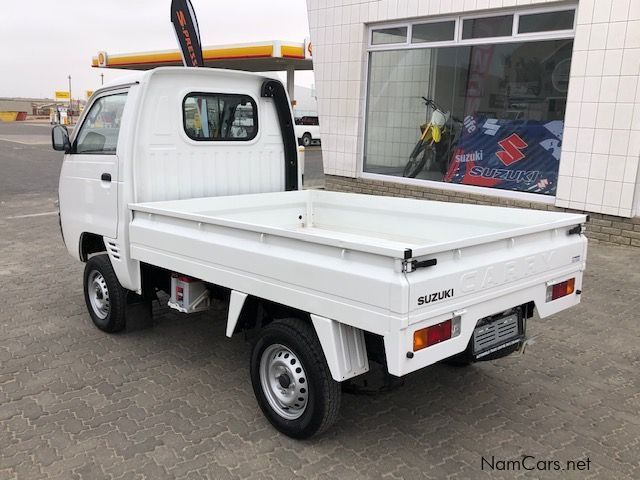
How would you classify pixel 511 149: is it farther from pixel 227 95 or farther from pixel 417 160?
pixel 227 95

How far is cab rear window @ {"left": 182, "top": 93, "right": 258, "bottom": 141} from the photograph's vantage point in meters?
4.73

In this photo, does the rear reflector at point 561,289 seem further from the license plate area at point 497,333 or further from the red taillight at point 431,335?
the red taillight at point 431,335

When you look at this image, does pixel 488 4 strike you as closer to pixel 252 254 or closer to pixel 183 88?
pixel 183 88

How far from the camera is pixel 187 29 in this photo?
945 centimetres

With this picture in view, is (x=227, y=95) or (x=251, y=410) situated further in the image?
(x=227, y=95)

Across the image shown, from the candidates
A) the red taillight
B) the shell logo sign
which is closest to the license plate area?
the red taillight

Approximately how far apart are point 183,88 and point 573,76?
5713 millimetres

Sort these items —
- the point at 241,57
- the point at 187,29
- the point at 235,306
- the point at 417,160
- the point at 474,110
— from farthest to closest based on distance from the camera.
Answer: the point at 241,57
the point at 417,160
the point at 474,110
the point at 187,29
the point at 235,306

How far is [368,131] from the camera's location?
11.2 metres

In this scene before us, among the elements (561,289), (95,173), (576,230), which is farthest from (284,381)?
(95,173)

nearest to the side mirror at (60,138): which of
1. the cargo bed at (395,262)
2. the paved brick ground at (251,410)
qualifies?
the cargo bed at (395,262)

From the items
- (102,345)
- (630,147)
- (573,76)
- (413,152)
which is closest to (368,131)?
(413,152)

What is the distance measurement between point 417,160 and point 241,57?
14567 millimetres

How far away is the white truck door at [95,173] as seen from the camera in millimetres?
4578
